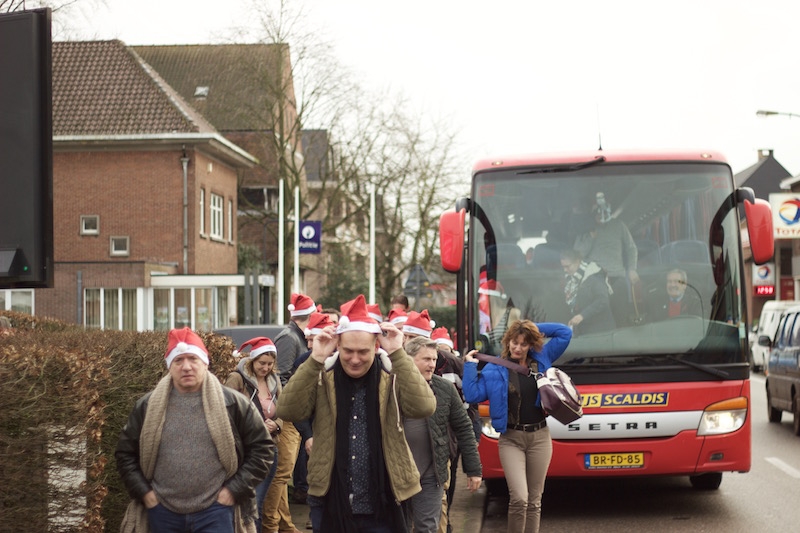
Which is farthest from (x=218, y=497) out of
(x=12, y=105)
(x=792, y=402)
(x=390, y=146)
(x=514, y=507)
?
(x=390, y=146)

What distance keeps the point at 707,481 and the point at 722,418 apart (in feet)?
7.67

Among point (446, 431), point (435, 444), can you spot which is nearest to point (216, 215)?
point (446, 431)

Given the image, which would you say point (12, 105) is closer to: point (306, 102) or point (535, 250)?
point (535, 250)

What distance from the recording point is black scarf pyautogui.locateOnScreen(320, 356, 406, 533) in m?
5.90

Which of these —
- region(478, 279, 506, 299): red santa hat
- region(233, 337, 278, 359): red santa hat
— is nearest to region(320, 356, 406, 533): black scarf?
region(233, 337, 278, 359): red santa hat

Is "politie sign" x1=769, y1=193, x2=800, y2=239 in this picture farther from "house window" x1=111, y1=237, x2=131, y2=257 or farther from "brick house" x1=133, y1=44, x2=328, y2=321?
"house window" x1=111, y1=237, x2=131, y2=257

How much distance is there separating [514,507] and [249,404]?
3238mm

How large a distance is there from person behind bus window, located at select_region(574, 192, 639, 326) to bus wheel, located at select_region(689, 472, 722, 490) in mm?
2747

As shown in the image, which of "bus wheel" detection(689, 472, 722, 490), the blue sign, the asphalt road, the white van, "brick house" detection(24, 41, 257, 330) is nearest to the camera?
the asphalt road

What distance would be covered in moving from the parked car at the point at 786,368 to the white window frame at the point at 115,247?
26327 mm

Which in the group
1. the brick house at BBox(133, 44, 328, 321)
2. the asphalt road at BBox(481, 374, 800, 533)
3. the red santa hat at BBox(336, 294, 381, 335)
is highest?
the brick house at BBox(133, 44, 328, 321)

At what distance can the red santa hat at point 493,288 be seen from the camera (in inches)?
456

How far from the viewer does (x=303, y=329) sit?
432 inches

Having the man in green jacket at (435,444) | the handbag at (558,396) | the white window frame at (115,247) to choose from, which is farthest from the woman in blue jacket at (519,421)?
the white window frame at (115,247)
